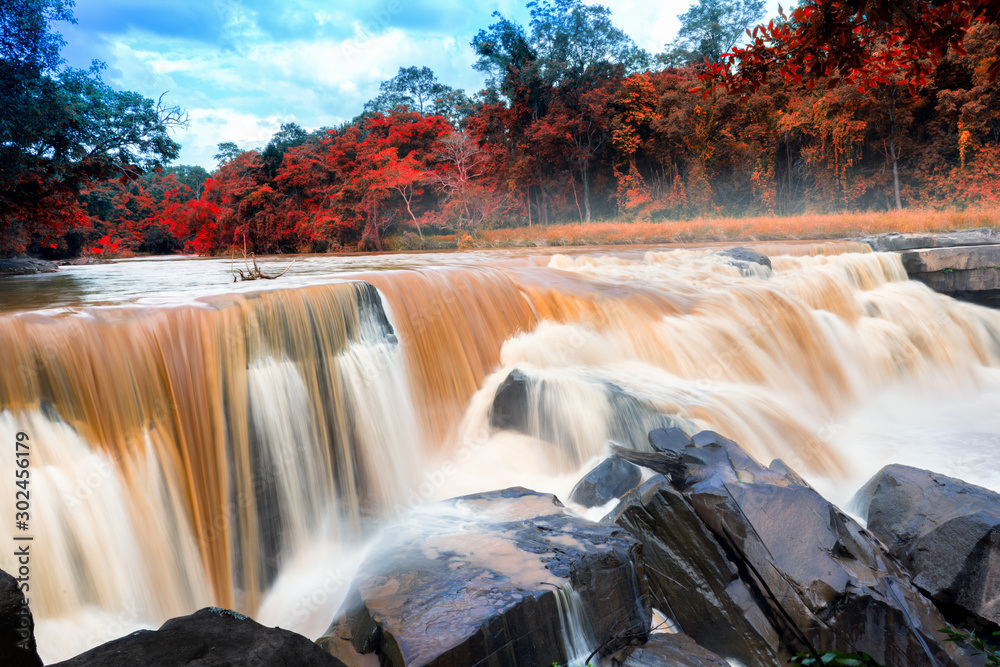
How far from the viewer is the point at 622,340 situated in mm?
6816

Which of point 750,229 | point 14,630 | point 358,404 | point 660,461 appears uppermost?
point 750,229

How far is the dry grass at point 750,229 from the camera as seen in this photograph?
1576 cm

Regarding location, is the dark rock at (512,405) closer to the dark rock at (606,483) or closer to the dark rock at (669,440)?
the dark rock at (606,483)

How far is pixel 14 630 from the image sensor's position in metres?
1.64

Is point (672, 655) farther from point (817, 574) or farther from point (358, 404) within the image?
point (358, 404)

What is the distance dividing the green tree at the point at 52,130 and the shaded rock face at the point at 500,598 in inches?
340

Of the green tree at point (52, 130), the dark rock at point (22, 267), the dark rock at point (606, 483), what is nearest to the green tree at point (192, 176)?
the dark rock at point (22, 267)

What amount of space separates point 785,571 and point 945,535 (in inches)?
41.4

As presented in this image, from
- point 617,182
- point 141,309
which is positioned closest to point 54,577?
point 141,309

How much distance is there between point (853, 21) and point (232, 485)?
15.3 feet

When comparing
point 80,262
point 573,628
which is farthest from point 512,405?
point 80,262

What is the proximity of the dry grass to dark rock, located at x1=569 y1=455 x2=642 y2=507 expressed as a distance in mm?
15430

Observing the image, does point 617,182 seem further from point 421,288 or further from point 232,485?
point 232,485

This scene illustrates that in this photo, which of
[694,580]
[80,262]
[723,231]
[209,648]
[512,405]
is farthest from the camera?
[723,231]
